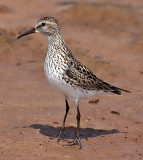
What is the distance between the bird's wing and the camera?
8.63 m

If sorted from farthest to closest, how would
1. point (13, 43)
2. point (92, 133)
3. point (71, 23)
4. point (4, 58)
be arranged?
point (71, 23) < point (13, 43) < point (4, 58) < point (92, 133)

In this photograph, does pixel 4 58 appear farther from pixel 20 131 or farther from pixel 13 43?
pixel 20 131

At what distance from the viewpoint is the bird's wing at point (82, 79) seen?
8.63 meters

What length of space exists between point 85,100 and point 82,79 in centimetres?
270

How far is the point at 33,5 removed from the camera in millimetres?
23078

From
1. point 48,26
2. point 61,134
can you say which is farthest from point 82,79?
point 61,134

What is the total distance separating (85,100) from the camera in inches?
454

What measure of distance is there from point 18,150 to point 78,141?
1.47m

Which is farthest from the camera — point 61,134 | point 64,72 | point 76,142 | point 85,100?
point 85,100

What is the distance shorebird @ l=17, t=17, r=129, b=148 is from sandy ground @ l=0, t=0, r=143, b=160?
724mm

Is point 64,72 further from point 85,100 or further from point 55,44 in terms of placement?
point 85,100

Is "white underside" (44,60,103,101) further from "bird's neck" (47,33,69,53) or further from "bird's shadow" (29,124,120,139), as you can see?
"bird's shadow" (29,124,120,139)

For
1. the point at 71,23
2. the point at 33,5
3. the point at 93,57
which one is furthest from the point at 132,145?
the point at 33,5

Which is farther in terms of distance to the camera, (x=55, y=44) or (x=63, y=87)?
(x=55, y=44)
